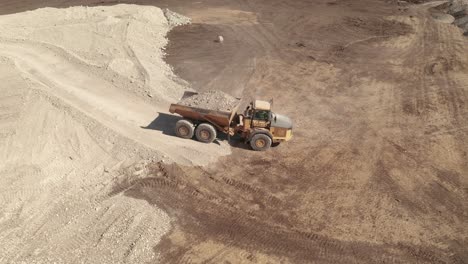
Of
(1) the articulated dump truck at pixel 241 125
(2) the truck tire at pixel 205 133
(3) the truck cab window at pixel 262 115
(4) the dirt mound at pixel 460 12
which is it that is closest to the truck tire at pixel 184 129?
(1) the articulated dump truck at pixel 241 125

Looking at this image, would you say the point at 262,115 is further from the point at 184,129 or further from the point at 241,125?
the point at 184,129

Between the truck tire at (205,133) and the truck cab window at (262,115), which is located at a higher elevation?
the truck cab window at (262,115)

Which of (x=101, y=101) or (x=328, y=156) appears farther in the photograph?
(x=101, y=101)

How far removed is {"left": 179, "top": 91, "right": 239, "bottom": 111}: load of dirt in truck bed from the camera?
59.9 ft

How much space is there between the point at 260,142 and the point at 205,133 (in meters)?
2.21

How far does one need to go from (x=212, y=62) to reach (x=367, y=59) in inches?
370

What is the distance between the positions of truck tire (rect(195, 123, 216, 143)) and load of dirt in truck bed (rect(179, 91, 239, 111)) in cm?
201

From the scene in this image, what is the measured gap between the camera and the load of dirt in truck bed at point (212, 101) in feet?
59.9

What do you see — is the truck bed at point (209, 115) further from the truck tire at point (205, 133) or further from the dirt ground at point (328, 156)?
the dirt ground at point (328, 156)

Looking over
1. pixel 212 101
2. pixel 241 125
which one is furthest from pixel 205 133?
pixel 212 101

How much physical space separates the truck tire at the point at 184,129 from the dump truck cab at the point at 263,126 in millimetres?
2104

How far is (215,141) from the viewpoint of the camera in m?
16.8

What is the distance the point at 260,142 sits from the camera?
53.2 feet

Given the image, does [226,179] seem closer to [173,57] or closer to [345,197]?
[345,197]
